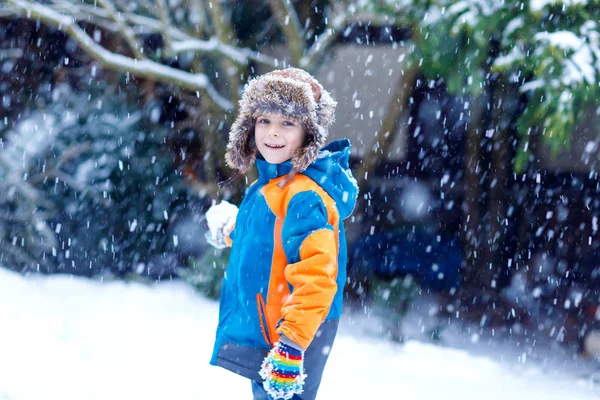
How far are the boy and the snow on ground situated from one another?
4.81 ft

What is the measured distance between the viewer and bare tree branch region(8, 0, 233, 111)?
197 inches

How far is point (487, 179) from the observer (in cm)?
639

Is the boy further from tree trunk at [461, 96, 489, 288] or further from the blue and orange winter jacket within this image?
tree trunk at [461, 96, 489, 288]

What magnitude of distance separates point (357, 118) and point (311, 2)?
1.36 meters

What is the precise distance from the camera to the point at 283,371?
1.93 m

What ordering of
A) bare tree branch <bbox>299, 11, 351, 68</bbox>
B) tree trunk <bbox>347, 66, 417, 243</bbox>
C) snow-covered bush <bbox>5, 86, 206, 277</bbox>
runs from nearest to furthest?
bare tree branch <bbox>299, 11, 351, 68</bbox> → tree trunk <bbox>347, 66, 417, 243</bbox> → snow-covered bush <bbox>5, 86, 206, 277</bbox>

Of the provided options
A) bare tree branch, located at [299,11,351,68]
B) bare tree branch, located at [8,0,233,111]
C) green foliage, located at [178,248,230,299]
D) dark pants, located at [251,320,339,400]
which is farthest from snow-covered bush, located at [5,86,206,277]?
dark pants, located at [251,320,339,400]

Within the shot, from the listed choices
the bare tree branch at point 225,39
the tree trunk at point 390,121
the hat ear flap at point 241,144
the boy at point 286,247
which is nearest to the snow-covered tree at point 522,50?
the tree trunk at point 390,121

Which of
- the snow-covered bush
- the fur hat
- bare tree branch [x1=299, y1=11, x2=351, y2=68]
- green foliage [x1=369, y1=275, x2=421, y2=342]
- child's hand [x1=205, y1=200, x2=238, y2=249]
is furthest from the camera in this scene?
the snow-covered bush

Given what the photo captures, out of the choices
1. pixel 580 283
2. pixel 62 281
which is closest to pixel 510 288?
pixel 580 283

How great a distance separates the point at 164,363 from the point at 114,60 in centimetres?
271

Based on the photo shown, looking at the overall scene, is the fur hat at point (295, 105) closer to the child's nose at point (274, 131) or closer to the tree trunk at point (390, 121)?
the child's nose at point (274, 131)

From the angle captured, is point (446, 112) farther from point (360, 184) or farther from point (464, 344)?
point (464, 344)

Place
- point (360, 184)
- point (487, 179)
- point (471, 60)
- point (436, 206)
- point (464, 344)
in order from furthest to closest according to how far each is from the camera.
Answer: point (436, 206) < point (487, 179) < point (360, 184) < point (464, 344) < point (471, 60)
